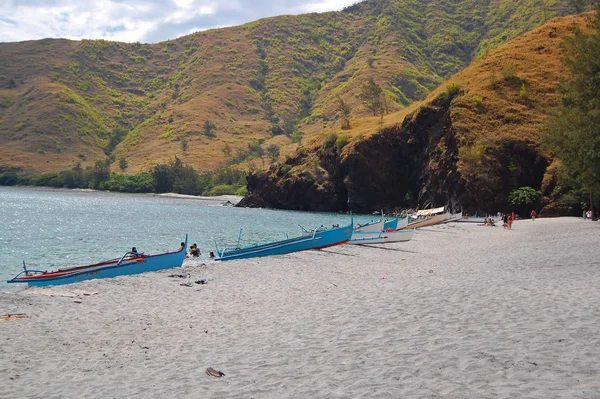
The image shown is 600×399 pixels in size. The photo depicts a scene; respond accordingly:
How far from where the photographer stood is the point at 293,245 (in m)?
34.2

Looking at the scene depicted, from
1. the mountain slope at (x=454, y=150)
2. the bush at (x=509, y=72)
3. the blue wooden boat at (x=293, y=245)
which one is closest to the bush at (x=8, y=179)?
the mountain slope at (x=454, y=150)

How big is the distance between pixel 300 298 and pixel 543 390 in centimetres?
1100

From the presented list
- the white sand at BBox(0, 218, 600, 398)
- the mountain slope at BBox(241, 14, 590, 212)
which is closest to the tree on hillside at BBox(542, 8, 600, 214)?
the white sand at BBox(0, 218, 600, 398)

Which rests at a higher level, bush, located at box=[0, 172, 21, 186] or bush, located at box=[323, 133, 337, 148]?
bush, located at box=[323, 133, 337, 148]

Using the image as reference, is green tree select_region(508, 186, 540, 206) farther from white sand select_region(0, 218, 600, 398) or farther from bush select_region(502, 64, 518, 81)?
white sand select_region(0, 218, 600, 398)

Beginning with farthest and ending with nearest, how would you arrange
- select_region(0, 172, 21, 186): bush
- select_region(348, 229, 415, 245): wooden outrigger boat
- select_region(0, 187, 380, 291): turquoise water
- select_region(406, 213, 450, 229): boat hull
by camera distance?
select_region(0, 172, 21, 186): bush < select_region(406, 213, 450, 229): boat hull < select_region(348, 229, 415, 245): wooden outrigger boat < select_region(0, 187, 380, 291): turquoise water

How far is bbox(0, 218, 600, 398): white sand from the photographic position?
895 cm

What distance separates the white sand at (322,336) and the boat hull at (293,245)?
9685mm

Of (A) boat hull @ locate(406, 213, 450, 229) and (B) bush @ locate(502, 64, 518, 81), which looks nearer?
(A) boat hull @ locate(406, 213, 450, 229)

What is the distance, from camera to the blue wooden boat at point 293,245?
3244 centimetres

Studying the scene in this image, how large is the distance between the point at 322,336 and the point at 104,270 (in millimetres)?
14887

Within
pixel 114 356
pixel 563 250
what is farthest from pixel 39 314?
pixel 563 250

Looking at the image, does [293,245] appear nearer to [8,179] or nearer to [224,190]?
[224,190]

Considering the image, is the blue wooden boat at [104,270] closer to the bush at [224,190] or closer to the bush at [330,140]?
the bush at [330,140]
